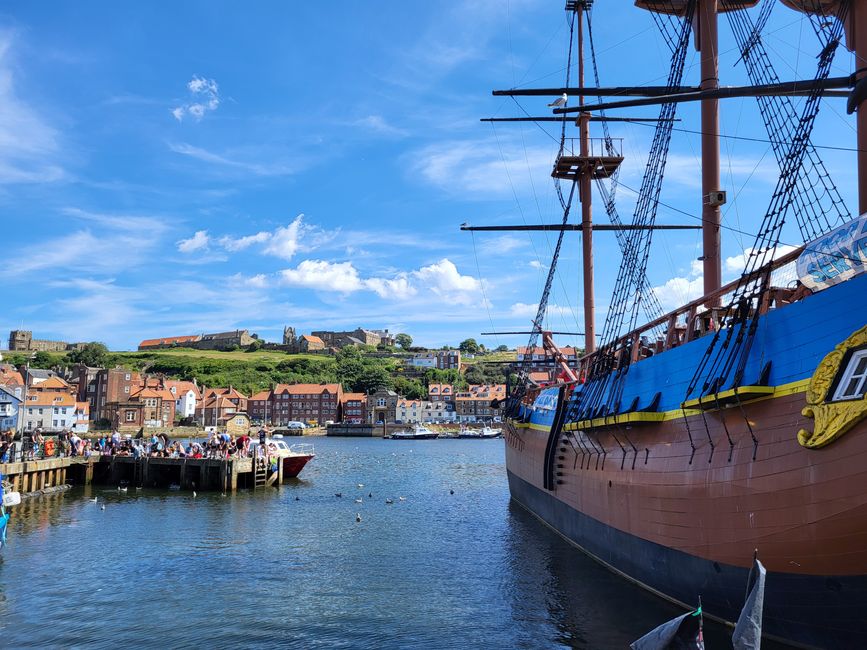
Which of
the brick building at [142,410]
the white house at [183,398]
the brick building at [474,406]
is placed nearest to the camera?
the brick building at [142,410]

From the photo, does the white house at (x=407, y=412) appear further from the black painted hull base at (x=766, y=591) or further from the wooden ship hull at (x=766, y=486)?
the wooden ship hull at (x=766, y=486)

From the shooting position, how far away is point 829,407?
8820 mm

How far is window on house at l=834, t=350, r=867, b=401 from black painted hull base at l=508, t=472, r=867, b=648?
240 centimetres

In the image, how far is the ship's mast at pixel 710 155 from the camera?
17.7 metres

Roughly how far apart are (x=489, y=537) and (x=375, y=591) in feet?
28.0

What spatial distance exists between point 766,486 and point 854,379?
2.15 meters

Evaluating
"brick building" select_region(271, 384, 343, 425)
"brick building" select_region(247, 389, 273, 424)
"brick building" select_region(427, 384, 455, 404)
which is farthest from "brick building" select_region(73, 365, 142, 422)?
"brick building" select_region(427, 384, 455, 404)

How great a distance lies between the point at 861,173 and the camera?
42.9ft

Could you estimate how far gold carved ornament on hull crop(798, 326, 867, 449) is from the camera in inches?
334

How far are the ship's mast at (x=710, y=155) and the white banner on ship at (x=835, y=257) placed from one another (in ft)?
25.0

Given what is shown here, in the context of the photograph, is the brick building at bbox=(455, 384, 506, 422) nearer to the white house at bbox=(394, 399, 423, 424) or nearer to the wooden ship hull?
the white house at bbox=(394, 399, 423, 424)

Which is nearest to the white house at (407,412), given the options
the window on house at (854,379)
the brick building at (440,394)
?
the brick building at (440,394)

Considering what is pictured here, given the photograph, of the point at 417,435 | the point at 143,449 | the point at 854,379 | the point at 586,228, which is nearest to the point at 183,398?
the point at 417,435

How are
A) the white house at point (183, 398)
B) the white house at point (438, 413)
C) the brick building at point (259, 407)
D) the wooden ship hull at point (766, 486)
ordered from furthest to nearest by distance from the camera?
the white house at point (438, 413) → the brick building at point (259, 407) → the white house at point (183, 398) → the wooden ship hull at point (766, 486)
